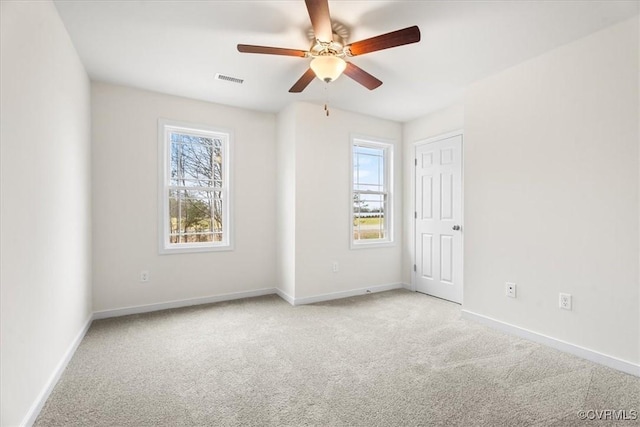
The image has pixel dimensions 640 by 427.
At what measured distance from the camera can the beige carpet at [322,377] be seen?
5.71 feet

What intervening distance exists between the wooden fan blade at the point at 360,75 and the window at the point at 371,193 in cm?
166

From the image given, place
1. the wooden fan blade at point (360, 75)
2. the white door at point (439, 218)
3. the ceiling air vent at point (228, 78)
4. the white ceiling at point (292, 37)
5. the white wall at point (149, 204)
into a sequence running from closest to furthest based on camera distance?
the white ceiling at point (292, 37) < the wooden fan blade at point (360, 75) < the ceiling air vent at point (228, 78) < the white wall at point (149, 204) < the white door at point (439, 218)

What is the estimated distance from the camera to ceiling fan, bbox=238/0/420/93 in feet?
6.08

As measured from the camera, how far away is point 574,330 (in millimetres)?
2482

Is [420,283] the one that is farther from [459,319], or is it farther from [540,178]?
[540,178]

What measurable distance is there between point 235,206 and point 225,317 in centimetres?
143

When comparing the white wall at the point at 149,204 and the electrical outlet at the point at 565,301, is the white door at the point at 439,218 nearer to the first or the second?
the electrical outlet at the point at 565,301

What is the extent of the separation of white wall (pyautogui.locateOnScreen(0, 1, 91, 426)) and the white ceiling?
0.39 m

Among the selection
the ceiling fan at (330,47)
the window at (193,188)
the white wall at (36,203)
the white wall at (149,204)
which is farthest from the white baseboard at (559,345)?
the white wall at (36,203)

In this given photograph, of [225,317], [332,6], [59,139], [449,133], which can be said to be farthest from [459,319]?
[59,139]

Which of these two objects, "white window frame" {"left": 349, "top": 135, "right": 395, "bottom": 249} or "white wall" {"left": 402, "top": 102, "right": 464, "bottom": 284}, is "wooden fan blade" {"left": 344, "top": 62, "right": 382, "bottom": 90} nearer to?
"white window frame" {"left": 349, "top": 135, "right": 395, "bottom": 249}

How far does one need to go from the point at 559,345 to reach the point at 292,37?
3344 mm

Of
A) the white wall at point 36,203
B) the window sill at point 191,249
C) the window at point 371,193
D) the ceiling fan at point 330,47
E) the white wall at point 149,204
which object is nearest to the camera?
the white wall at point 36,203

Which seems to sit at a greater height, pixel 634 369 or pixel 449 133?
pixel 449 133
